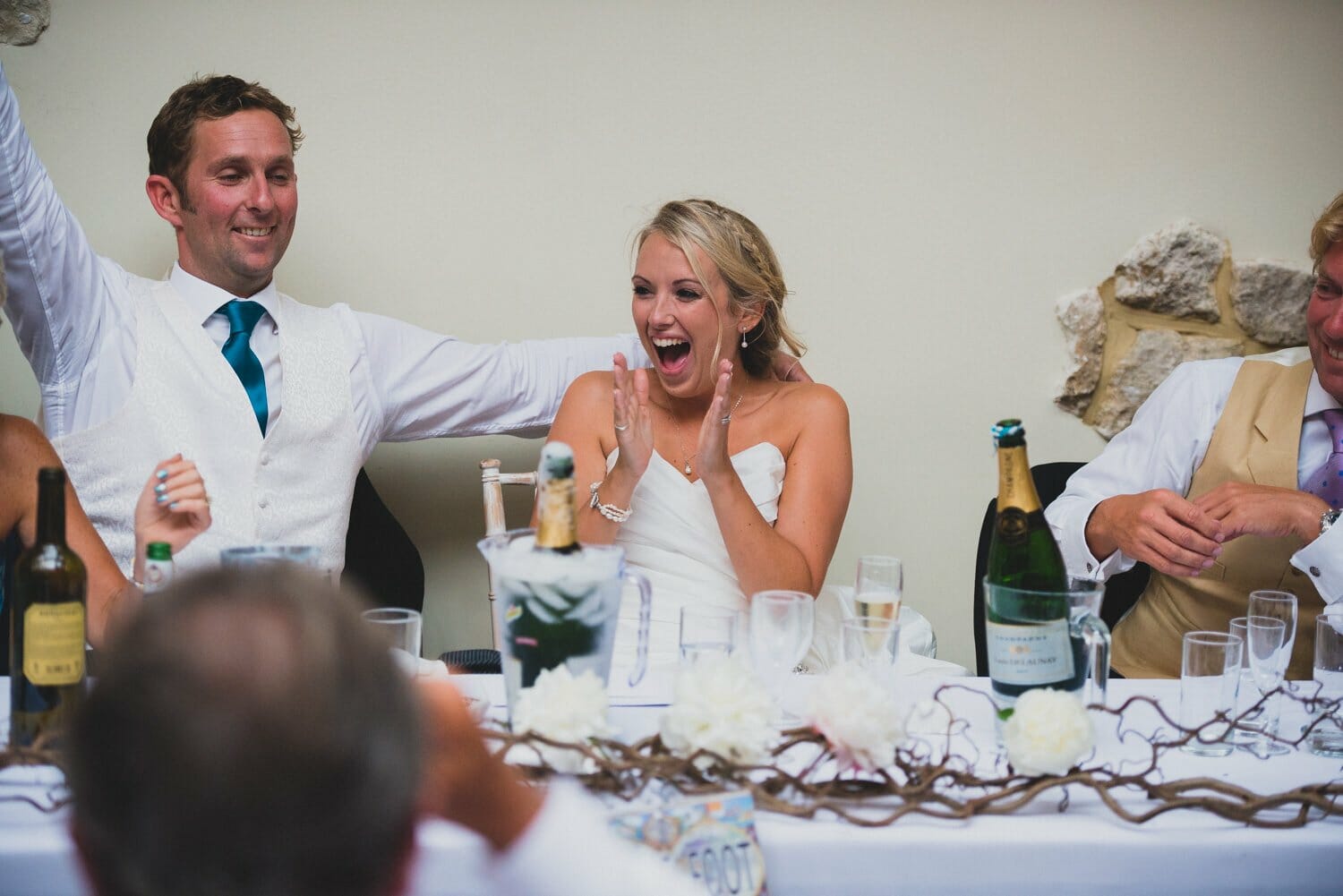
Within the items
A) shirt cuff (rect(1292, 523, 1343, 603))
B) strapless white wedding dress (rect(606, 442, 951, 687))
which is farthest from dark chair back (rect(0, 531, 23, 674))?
shirt cuff (rect(1292, 523, 1343, 603))

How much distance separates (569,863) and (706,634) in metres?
0.53

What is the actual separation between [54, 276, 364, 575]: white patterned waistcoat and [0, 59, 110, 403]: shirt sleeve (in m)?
0.10

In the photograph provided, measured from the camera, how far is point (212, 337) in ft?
7.91

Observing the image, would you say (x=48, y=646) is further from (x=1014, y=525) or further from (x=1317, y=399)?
(x=1317, y=399)

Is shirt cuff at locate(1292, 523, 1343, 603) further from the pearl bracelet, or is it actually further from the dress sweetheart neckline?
the pearl bracelet

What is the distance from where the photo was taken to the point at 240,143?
94.0 inches

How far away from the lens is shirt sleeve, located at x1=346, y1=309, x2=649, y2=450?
2533 mm

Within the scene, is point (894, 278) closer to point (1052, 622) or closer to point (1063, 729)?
point (1052, 622)

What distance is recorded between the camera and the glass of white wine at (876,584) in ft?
4.91

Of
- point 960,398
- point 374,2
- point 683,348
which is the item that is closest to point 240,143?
point 374,2

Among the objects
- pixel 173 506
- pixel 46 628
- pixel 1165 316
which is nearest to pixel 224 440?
pixel 173 506

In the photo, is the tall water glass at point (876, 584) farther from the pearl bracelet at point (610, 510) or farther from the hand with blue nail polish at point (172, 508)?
the hand with blue nail polish at point (172, 508)

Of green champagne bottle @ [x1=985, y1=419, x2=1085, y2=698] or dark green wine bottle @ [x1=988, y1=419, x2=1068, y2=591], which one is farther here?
dark green wine bottle @ [x1=988, y1=419, x2=1068, y2=591]

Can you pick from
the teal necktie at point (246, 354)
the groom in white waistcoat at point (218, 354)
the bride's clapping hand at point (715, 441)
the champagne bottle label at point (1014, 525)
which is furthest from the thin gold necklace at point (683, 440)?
the champagne bottle label at point (1014, 525)
